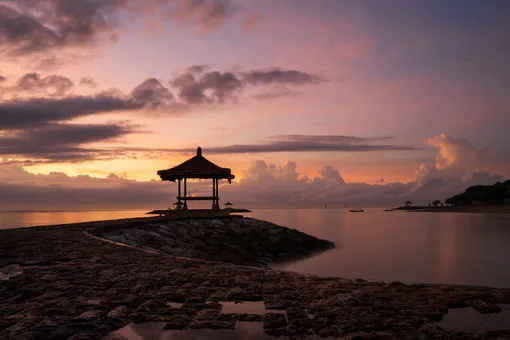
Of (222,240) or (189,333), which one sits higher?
(189,333)

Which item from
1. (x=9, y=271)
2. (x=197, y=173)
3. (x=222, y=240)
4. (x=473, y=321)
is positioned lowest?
(x=222, y=240)

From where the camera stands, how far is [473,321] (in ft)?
16.7

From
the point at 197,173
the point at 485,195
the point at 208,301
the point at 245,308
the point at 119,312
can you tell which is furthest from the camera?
the point at 485,195

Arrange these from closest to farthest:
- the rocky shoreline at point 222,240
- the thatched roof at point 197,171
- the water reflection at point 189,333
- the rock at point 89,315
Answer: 1. the water reflection at point 189,333
2. the rock at point 89,315
3. the rocky shoreline at point 222,240
4. the thatched roof at point 197,171

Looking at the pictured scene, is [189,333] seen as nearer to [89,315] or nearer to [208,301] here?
[208,301]

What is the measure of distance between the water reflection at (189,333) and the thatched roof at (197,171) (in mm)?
23433

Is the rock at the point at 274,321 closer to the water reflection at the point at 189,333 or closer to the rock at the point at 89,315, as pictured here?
the water reflection at the point at 189,333

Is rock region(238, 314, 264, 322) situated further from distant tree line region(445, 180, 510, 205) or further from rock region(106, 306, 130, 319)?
distant tree line region(445, 180, 510, 205)

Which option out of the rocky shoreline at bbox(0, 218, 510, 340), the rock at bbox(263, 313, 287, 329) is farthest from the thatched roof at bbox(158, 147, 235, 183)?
the rock at bbox(263, 313, 287, 329)

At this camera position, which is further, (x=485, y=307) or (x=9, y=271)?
(x=9, y=271)

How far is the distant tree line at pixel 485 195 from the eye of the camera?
138 m

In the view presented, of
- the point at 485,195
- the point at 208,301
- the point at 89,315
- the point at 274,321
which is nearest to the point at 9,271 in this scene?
the point at 89,315

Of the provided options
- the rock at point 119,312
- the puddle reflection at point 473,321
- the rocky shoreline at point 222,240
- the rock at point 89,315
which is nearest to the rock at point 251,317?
the rock at point 119,312

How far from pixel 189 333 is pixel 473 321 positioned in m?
3.49
